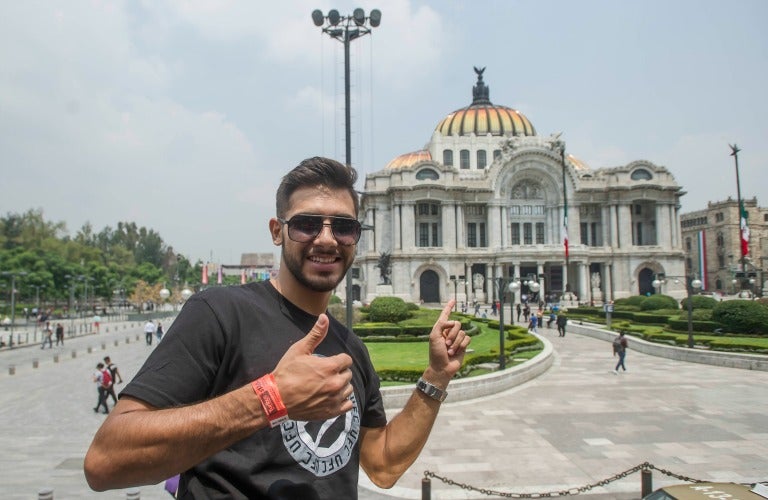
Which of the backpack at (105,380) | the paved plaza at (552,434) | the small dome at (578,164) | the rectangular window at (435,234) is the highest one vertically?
the small dome at (578,164)

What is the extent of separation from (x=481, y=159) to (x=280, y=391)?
222 ft

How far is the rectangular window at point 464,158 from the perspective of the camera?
67.1 metres

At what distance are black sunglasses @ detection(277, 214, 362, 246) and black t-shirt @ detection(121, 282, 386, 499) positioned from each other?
0.93ft

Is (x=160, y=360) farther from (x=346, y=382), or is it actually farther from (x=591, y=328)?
(x=591, y=328)

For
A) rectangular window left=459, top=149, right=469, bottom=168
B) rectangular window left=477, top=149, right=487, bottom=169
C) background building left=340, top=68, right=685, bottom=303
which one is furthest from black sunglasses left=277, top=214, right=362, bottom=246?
rectangular window left=477, top=149, right=487, bottom=169

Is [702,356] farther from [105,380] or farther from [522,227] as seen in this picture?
[522,227]

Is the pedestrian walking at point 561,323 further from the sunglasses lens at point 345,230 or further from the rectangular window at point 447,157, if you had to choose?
the rectangular window at point 447,157

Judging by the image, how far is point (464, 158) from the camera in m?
67.2

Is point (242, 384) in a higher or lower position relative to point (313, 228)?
lower

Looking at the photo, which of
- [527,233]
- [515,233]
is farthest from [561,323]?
[527,233]

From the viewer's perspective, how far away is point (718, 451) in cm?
959

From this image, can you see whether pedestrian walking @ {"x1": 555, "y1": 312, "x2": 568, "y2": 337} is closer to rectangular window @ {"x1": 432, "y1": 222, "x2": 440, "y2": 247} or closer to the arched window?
the arched window

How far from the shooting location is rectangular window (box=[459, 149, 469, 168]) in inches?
2640

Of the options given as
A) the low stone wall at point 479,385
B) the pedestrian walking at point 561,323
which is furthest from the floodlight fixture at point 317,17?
the pedestrian walking at point 561,323
